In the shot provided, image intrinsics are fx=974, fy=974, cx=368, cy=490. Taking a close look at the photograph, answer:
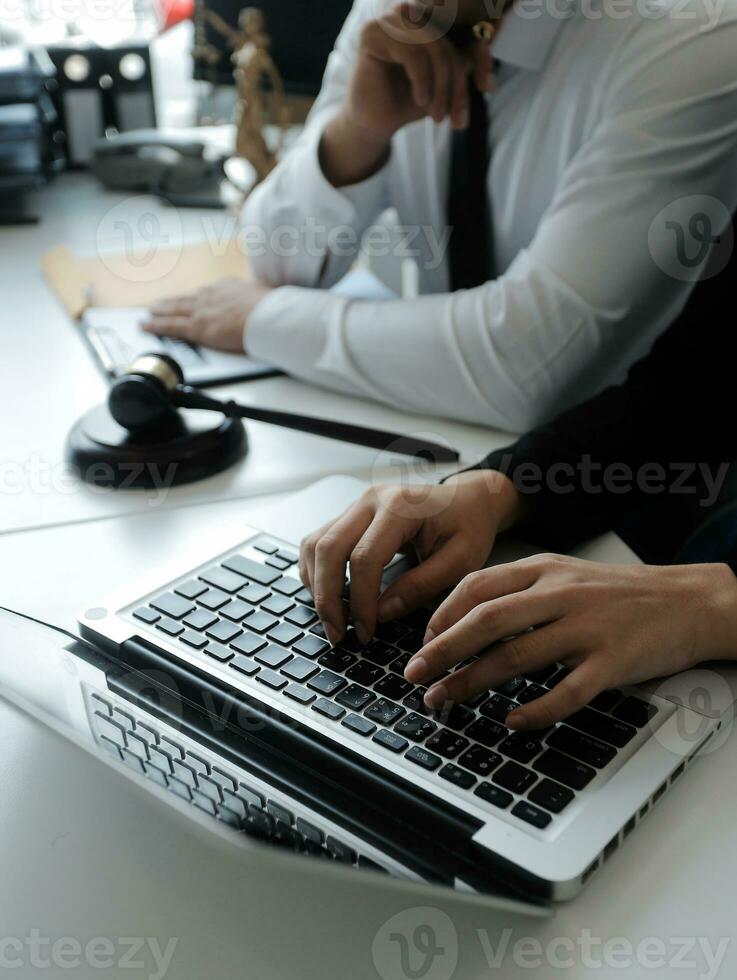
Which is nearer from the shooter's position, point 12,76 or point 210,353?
point 210,353

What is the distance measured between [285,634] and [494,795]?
0.17m

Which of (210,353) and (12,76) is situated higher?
(12,76)

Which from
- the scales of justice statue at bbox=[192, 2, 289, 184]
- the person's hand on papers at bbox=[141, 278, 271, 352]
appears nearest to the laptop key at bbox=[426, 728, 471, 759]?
the person's hand on papers at bbox=[141, 278, 271, 352]

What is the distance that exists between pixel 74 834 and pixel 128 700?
8 centimetres

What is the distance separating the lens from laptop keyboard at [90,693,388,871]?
42cm

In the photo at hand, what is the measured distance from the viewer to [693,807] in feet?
1.53

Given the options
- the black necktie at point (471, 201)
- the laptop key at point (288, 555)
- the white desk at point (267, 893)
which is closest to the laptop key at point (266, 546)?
the laptop key at point (288, 555)

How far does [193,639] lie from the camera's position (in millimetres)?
557

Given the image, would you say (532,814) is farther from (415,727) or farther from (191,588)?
(191,588)

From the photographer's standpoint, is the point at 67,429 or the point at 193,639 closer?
the point at 193,639

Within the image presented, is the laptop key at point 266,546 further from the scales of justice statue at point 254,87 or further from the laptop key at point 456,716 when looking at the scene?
the scales of justice statue at point 254,87

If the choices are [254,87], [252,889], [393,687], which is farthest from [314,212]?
[252,889]

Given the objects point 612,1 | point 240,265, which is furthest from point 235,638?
point 240,265

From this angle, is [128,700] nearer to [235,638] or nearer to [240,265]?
[235,638]
